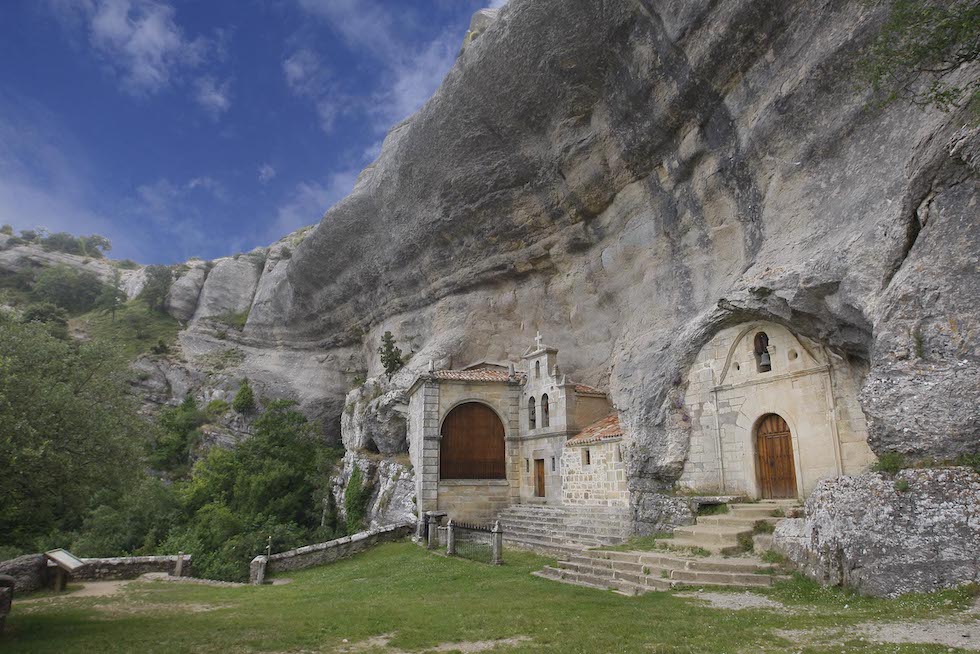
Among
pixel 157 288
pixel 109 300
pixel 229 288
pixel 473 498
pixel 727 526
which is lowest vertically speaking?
pixel 727 526

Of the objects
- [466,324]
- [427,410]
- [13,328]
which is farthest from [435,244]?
[13,328]

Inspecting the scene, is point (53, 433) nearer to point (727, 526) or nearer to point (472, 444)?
point (727, 526)

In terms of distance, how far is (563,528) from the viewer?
18.4 meters

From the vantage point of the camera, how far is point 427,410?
900 inches

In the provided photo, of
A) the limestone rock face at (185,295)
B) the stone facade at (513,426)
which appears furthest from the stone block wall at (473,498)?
the limestone rock face at (185,295)

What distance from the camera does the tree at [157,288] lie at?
5078 centimetres

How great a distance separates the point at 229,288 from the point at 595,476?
134ft

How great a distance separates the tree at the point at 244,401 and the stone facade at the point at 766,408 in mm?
30918

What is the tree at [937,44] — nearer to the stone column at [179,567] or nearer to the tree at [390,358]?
the stone column at [179,567]

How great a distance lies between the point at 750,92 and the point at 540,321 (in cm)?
1358

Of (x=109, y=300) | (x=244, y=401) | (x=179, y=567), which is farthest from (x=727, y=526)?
(x=109, y=300)

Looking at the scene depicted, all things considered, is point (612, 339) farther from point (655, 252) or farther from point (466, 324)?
point (466, 324)

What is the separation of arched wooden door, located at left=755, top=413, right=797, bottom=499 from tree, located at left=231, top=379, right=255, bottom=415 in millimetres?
32921

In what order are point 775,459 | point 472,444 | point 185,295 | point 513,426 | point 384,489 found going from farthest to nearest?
point 185,295
point 384,489
point 513,426
point 472,444
point 775,459
